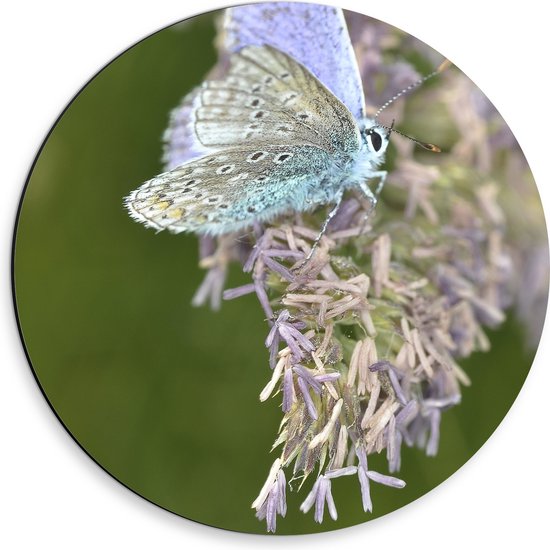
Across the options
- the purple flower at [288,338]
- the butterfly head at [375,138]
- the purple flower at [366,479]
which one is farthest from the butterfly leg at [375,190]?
the purple flower at [366,479]

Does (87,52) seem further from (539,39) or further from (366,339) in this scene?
(539,39)

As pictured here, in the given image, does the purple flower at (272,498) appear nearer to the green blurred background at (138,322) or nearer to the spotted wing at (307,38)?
the green blurred background at (138,322)

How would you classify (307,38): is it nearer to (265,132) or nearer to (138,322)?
(265,132)

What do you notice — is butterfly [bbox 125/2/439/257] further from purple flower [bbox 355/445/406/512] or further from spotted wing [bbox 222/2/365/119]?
purple flower [bbox 355/445/406/512]

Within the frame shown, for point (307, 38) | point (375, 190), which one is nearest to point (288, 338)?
point (375, 190)

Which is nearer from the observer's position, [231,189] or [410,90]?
[231,189]

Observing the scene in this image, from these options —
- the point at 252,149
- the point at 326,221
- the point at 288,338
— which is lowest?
the point at 288,338

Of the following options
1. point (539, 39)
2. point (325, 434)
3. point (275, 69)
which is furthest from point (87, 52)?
point (539, 39)
